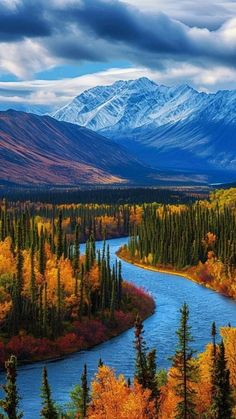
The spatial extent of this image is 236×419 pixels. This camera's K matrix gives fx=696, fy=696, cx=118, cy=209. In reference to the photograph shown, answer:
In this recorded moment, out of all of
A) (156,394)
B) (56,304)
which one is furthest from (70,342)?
(156,394)

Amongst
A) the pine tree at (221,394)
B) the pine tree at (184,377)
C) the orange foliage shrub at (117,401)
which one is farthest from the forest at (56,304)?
the pine tree at (221,394)

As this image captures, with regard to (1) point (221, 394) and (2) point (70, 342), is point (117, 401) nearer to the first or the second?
(1) point (221, 394)

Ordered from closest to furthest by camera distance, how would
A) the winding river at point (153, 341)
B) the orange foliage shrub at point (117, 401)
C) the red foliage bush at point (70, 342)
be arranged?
the orange foliage shrub at point (117, 401)
the winding river at point (153, 341)
the red foliage bush at point (70, 342)

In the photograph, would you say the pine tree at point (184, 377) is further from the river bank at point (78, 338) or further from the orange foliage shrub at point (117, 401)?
the river bank at point (78, 338)

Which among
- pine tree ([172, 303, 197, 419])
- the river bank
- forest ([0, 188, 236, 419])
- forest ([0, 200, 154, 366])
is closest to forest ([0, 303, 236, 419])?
A: pine tree ([172, 303, 197, 419])

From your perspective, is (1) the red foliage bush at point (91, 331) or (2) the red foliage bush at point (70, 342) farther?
(1) the red foliage bush at point (91, 331)

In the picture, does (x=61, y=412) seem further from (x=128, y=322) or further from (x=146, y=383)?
(x=128, y=322)

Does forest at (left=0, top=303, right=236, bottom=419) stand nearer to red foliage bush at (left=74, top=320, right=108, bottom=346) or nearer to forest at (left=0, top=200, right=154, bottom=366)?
forest at (left=0, top=200, right=154, bottom=366)

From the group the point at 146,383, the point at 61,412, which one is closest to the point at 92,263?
the point at 61,412
